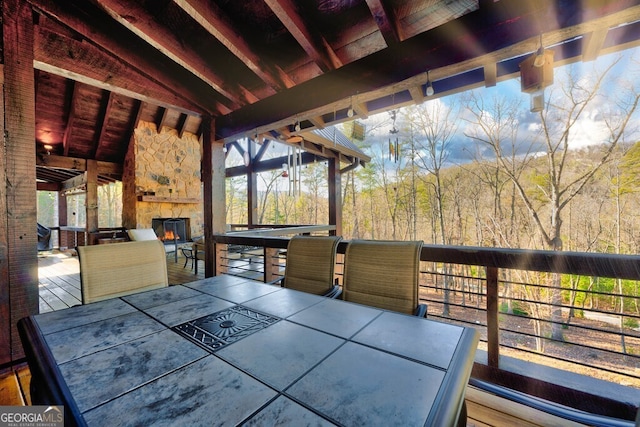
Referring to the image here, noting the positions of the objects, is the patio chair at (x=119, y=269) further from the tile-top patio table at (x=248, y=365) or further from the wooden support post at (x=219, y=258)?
the wooden support post at (x=219, y=258)

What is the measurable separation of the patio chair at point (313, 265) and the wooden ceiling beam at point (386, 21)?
1.62 m

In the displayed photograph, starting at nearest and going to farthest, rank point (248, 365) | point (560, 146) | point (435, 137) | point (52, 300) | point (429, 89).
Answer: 1. point (248, 365)
2. point (429, 89)
3. point (52, 300)
4. point (560, 146)
5. point (435, 137)

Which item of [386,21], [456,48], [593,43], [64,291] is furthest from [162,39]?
[64,291]

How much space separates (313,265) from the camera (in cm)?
199

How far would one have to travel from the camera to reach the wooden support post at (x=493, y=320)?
154 centimetres

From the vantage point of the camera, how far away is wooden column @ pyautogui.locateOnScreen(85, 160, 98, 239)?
645cm

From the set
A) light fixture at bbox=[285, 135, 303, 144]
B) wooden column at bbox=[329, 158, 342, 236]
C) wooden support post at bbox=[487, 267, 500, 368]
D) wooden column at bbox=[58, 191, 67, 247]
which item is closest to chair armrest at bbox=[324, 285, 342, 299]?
wooden support post at bbox=[487, 267, 500, 368]

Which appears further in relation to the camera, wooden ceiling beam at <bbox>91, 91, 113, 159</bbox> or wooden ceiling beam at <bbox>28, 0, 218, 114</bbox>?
wooden ceiling beam at <bbox>91, 91, 113, 159</bbox>

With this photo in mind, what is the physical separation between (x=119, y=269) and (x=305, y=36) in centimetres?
222

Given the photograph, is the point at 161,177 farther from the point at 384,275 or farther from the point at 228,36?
the point at 384,275

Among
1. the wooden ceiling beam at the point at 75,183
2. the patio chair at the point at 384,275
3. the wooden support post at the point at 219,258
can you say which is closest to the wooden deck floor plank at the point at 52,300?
the wooden support post at the point at 219,258

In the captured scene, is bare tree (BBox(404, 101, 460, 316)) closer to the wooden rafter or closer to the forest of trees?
the forest of trees

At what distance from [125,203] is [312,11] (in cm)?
691

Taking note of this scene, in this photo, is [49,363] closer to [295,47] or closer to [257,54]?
[257,54]
